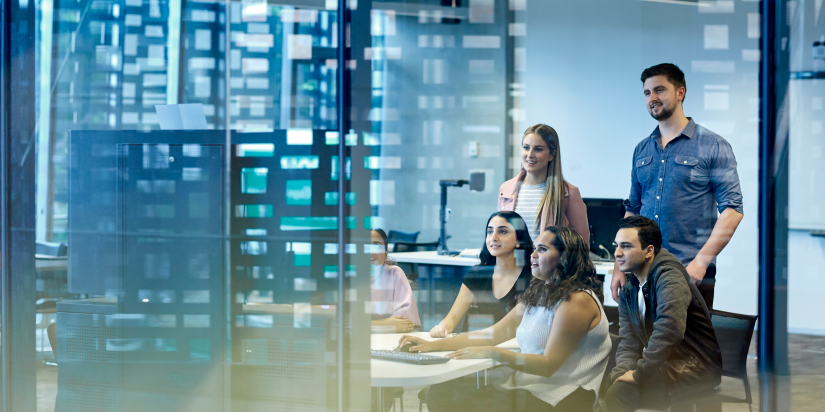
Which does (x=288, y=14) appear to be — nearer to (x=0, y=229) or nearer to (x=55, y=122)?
(x=55, y=122)

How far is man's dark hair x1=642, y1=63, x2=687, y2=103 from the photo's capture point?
2.88m

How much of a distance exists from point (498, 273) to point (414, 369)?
587mm

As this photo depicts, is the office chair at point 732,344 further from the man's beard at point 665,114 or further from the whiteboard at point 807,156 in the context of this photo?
the man's beard at point 665,114

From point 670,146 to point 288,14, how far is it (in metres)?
1.95

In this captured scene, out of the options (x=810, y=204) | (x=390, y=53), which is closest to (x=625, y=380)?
(x=810, y=204)

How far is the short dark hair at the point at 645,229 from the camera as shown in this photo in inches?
108

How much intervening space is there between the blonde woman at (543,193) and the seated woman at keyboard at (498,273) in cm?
6

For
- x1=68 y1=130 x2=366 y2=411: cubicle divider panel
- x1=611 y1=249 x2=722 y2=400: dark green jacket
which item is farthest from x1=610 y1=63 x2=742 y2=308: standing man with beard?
x1=68 y1=130 x2=366 y2=411: cubicle divider panel

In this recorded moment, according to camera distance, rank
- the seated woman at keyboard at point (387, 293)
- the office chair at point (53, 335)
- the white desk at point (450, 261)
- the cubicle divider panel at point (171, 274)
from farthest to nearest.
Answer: the office chair at point (53, 335)
the cubicle divider panel at point (171, 274)
the seated woman at keyboard at point (387, 293)
the white desk at point (450, 261)

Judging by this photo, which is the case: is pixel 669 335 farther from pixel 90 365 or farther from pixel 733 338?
pixel 90 365

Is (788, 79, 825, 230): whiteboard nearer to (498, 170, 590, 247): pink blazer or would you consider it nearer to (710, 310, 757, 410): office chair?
(710, 310, 757, 410): office chair

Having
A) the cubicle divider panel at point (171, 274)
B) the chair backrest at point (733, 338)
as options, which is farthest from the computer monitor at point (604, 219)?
the cubicle divider panel at point (171, 274)

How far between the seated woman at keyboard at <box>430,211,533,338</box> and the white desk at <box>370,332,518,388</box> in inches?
5.8

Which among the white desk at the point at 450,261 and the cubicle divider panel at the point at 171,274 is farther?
the cubicle divider panel at the point at 171,274
